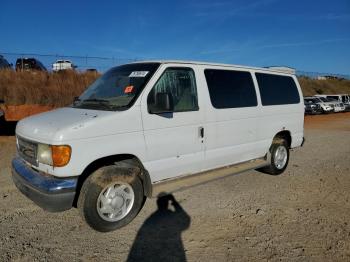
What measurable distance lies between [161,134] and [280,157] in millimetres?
3403

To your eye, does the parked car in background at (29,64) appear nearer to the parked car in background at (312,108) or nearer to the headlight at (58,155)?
the parked car in background at (312,108)

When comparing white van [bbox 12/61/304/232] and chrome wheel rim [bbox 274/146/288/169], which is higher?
white van [bbox 12/61/304/232]

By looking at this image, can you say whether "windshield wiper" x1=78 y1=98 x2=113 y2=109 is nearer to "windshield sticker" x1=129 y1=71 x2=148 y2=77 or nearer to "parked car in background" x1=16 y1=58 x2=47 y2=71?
"windshield sticker" x1=129 y1=71 x2=148 y2=77

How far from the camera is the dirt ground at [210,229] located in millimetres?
3713

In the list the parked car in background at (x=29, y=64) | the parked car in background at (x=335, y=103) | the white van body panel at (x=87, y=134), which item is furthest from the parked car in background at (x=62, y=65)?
the white van body panel at (x=87, y=134)

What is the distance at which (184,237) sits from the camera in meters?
4.11

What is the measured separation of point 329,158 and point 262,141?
3213 mm

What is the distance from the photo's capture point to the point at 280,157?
7.00 m

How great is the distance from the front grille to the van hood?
88mm

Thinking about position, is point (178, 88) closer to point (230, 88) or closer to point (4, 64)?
point (230, 88)

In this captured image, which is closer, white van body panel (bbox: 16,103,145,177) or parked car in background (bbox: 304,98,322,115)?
white van body panel (bbox: 16,103,145,177)

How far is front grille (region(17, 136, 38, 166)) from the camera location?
4156 mm

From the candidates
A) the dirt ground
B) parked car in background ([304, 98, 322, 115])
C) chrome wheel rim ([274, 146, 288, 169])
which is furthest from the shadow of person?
parked car in background ([304, 98, 322, 115])

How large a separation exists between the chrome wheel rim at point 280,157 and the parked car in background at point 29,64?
2291 centimetres
